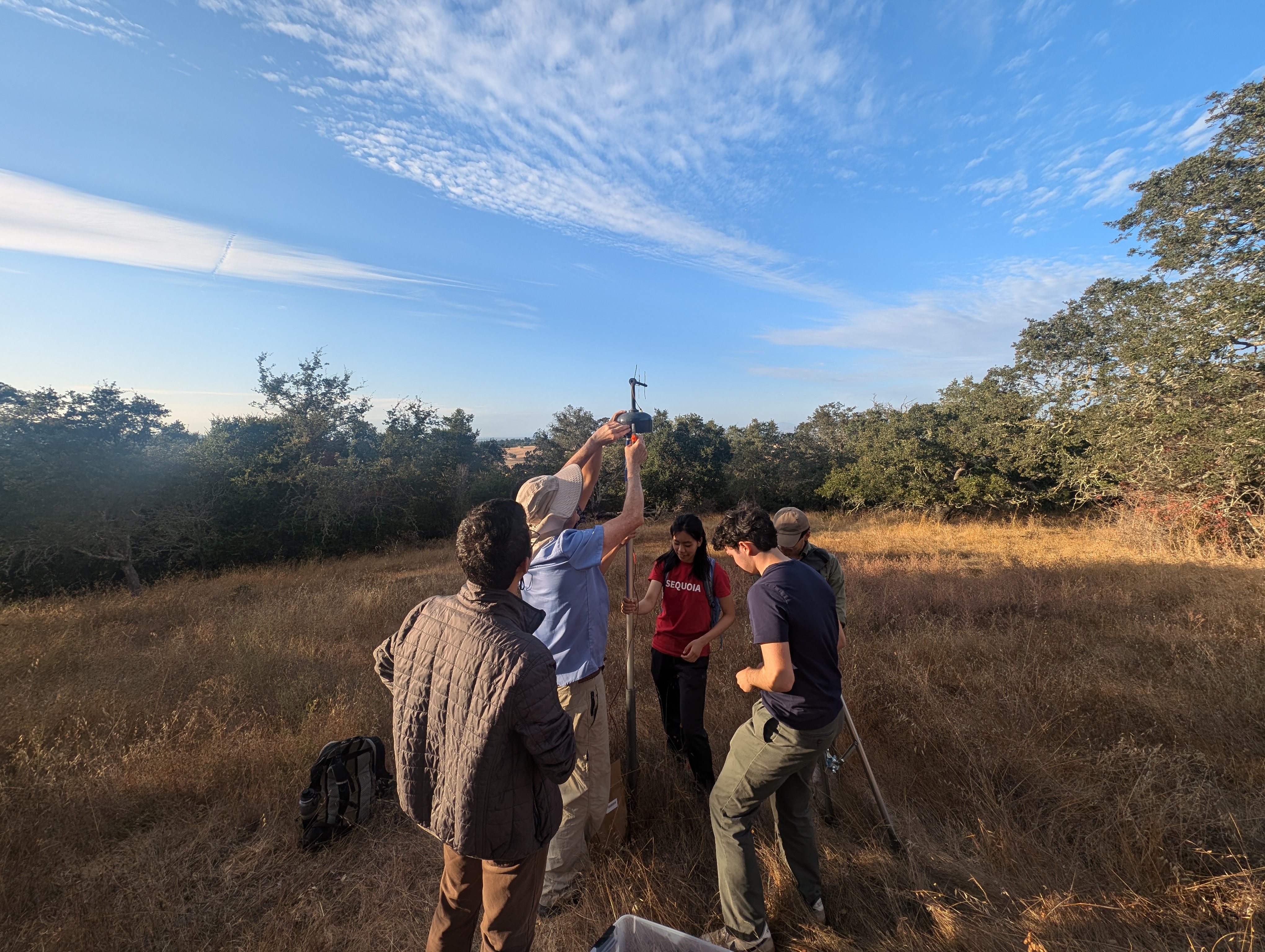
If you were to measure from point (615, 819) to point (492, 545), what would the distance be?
2120mm

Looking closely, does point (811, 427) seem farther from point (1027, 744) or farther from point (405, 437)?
point (1027, 744)

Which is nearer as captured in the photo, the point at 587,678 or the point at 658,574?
the point at 587,678

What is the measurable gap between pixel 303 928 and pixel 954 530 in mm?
17317

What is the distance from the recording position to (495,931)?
5.51 feet

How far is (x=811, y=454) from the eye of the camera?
84.3ft

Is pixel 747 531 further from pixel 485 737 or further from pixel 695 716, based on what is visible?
pixel 695 716

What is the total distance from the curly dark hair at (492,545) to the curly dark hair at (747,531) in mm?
910

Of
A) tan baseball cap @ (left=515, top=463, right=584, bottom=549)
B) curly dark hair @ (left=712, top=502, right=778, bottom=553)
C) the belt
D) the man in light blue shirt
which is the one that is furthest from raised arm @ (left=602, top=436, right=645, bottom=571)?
the belt

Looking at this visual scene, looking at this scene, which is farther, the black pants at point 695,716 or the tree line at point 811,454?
the tree line at point 811,454

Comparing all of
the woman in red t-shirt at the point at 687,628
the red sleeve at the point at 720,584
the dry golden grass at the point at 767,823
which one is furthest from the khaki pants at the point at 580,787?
the red sleeve at the point at 720,584

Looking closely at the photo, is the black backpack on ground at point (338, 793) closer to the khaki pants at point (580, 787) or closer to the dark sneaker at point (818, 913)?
the khaki pants at point (580, 787)

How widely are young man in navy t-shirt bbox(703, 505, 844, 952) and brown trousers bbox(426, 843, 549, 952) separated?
830 millimetres

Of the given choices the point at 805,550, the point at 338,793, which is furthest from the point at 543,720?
the point at 338,793

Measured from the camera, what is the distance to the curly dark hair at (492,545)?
5.17 feet
